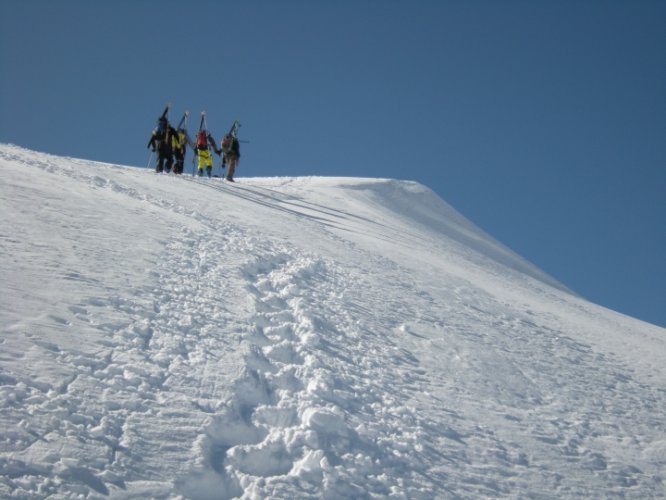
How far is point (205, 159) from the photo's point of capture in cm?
2169

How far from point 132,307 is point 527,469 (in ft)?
14.1

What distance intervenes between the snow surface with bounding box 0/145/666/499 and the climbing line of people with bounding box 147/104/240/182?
25.2 ft

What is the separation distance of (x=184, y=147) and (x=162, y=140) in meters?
2.21

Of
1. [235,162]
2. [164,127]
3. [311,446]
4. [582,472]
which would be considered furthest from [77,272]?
[235,162]

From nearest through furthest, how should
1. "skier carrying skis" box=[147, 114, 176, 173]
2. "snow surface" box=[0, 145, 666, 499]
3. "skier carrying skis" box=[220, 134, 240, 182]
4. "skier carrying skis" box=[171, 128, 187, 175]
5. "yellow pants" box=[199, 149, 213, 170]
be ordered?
"snow surface" box=[0, 145, 666, 499], "skier carrying skis" box=[147, 114, 176, 173], "skier carrying skis" box=[171, 128, 187, 175], "yellow pants" box=[199, 149, 213, 170], "skier carrying skis" box=[220, 134, 240, 182]

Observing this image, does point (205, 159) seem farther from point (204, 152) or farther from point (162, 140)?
point (162, 140)

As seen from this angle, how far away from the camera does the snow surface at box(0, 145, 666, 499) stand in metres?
4.14

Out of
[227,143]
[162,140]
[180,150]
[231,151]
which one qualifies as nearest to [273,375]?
[162,140]

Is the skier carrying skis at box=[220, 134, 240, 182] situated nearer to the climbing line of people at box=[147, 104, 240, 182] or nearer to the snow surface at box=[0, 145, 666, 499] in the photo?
the climbing line of people at box=[147, 104, 240, 182]

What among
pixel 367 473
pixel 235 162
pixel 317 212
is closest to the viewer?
pixel 367 473

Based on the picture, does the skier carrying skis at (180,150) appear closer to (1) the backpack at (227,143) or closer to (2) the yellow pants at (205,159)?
(2) the yellow pants at (205,159)

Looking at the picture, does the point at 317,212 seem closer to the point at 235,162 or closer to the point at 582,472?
the point at 235,162

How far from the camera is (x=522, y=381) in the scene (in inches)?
283

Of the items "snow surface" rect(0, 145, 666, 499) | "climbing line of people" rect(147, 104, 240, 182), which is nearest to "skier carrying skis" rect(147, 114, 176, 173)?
"climbing line of people" rect(147, 104, 240, 182)
